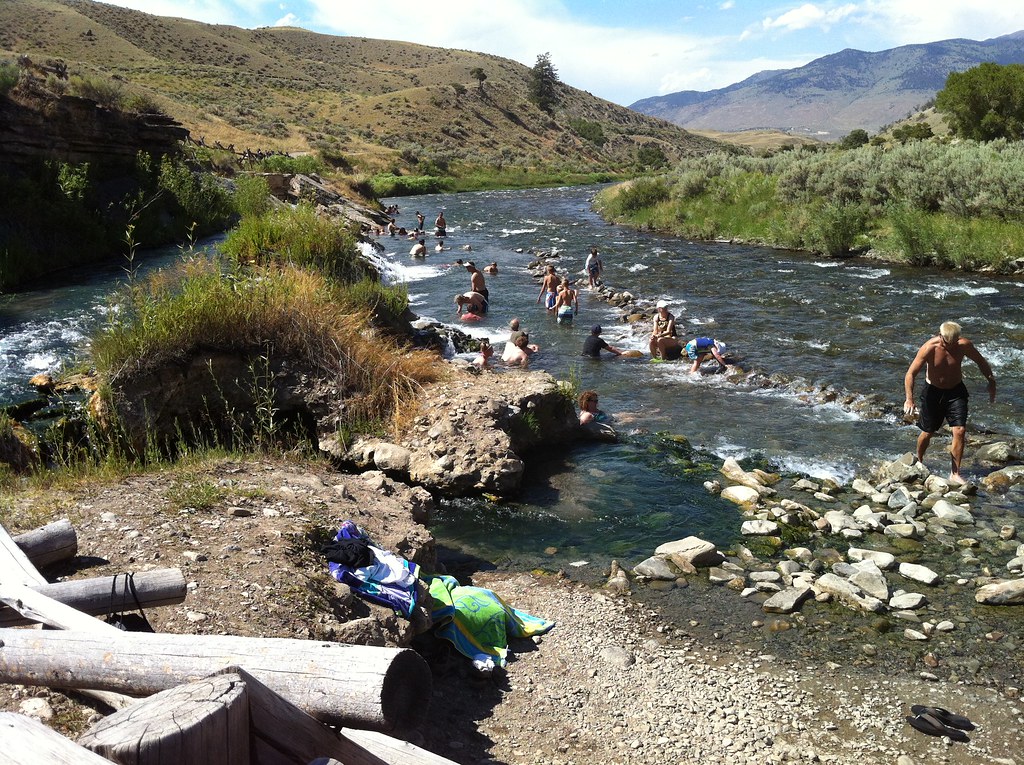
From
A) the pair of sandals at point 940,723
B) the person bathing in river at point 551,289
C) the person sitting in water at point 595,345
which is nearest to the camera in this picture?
the pair of sandals at point 940,723

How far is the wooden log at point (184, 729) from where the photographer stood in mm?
2369

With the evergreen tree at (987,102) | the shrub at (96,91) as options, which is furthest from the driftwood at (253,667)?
the evergreen tree at (987,102)

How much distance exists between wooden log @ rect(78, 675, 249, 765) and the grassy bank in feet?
83.9

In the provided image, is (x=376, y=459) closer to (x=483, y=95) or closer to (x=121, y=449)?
(x=121, y=449)

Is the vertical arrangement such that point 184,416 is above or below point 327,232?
below

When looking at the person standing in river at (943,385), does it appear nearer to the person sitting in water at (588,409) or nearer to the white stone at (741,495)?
the white stone at (741,495)

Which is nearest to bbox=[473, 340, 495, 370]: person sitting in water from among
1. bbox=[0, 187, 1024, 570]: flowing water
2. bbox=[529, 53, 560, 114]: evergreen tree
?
bbox=[0, 187, 1024, 570]: flowing water

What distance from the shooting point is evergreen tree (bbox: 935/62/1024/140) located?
43.0 meters

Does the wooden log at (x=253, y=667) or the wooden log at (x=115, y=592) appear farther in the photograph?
the wooden log at (x=115, y=592)

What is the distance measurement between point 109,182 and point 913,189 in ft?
86.9

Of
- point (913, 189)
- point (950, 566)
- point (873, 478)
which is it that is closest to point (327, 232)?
point (873, 478)

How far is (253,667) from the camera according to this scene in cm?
318

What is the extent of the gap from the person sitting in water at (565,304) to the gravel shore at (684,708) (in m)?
13.6

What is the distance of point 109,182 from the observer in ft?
72.4
